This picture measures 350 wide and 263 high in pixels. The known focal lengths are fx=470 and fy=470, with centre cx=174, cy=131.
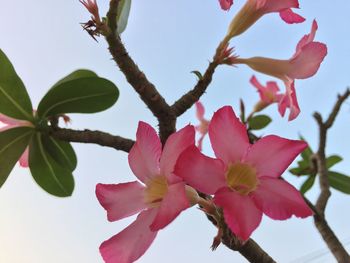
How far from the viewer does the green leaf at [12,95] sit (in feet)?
3.16

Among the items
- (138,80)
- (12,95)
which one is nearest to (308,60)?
(138,80)

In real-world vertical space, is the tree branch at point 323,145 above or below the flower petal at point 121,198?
below

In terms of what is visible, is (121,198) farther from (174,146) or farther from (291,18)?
(291,18)

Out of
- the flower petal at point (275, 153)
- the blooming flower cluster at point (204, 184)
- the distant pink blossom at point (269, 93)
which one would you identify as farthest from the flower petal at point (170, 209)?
the distant pink blossom at point (269, 93)

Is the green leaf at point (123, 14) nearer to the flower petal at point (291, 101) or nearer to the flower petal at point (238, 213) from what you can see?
the flower petal at point (291, 101)

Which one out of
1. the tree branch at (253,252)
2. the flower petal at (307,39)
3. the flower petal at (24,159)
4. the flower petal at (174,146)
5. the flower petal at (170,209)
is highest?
the flower petal at (24,159)

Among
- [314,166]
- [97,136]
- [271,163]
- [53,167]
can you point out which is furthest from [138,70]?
[314,166]

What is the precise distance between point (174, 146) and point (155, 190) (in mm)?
77

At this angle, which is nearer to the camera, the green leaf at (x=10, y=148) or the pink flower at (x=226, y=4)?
the pink flower at (x=226, y=4)

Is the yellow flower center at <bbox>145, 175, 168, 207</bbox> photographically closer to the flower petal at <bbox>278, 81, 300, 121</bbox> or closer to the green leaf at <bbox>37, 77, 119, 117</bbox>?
the flower petal at <bbox>278, 81, 300, 121</bbox>

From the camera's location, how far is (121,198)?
22.6 inches

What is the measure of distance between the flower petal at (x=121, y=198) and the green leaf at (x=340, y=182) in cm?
123

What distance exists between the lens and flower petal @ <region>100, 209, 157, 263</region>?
528 millimetres

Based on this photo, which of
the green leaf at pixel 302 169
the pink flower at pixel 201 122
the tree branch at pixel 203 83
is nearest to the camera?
the tree branch at pixel 203 83
